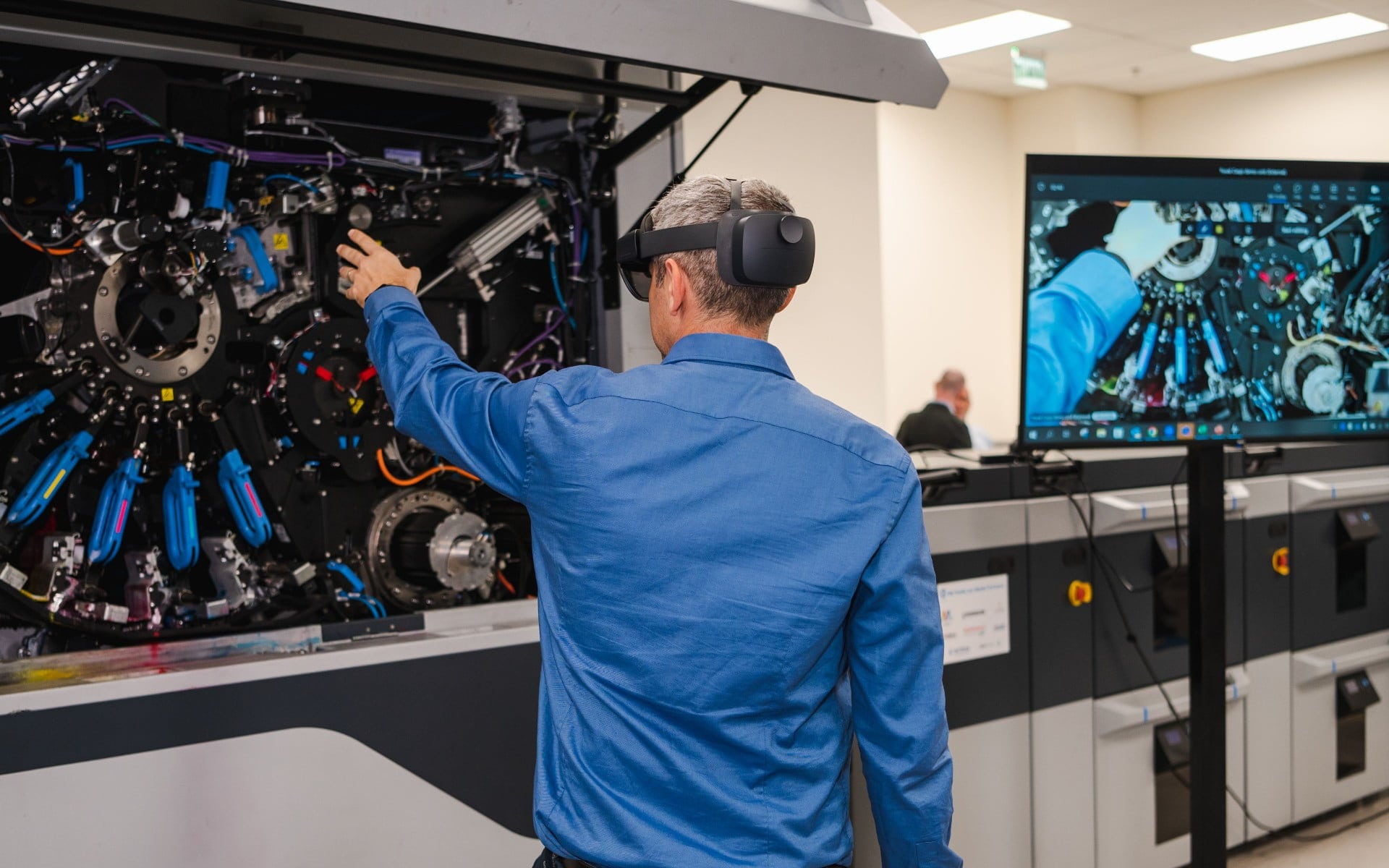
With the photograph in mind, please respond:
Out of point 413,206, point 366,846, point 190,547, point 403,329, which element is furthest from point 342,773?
point 413,206

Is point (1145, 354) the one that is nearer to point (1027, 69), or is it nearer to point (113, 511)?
point (113, 511)

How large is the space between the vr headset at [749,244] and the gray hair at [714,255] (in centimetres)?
1

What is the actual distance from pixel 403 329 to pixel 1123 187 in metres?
1.67

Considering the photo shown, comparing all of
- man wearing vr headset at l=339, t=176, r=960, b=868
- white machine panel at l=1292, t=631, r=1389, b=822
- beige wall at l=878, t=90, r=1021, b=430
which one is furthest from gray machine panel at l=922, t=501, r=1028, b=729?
beige wall at l=878, t=90, r=1021, b=430

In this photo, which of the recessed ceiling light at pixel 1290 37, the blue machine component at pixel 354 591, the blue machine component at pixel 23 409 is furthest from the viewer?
the recessed ceiling light at pixel 1290 37

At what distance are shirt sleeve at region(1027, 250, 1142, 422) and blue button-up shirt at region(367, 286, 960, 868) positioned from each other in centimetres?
121

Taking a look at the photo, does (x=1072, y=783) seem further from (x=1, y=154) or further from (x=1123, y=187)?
(x=1, y=154)

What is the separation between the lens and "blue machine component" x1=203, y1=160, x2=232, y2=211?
2078mm

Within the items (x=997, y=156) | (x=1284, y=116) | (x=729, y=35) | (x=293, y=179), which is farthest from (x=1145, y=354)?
(x=1284, y=116)

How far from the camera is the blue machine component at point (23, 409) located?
1908 mm

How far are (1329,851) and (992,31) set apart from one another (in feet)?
15.0

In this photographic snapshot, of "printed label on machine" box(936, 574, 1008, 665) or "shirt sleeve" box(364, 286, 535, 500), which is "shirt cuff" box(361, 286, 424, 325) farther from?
"printed label on machine" box(936, 574, 1008, 665)

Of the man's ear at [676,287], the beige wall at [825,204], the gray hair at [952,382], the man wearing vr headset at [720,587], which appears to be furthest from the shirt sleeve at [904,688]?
the gray hair at [952,382]

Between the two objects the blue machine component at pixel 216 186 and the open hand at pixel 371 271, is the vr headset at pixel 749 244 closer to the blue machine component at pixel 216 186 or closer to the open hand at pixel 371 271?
the open hand at pixel 371 271
